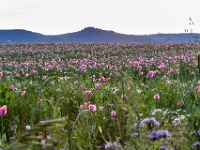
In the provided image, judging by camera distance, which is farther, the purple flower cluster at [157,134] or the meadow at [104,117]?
Result: the purple flower cluster at [157,134]

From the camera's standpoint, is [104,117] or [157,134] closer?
[157,134]

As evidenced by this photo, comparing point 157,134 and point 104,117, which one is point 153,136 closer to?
point 157,134

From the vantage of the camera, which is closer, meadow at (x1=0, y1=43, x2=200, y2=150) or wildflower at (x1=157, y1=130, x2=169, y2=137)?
meadow at (x1=0, y1=43, x2=200, y2=150)

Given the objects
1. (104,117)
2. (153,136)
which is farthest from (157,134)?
(104,117)

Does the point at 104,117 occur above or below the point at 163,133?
below

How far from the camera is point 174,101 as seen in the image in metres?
6.80

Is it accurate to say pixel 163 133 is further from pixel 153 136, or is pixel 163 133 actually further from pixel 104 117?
pixel 104 117

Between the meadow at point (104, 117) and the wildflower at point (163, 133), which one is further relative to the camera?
the wildflower at point (163, 133)

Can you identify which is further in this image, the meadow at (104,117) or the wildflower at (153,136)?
the wildflower at (153,136)

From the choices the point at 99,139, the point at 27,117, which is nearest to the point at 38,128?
the point at 99,139

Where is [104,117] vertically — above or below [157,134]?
below

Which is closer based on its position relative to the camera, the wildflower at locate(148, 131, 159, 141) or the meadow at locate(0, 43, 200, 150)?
the meadow at locate(0, 43, 200, 150)

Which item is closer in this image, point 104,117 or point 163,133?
point 163,133

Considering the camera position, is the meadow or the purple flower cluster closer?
the meadow
